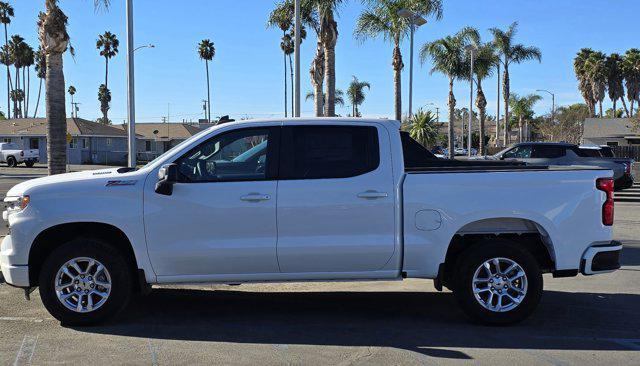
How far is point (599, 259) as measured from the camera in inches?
241

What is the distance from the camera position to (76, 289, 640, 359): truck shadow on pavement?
5750 mm

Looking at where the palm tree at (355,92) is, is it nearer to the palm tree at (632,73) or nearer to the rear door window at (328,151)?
the palm tree at (632,73)

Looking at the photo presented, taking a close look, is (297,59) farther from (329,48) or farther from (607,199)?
(607,199)

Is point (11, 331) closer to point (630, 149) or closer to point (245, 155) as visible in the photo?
point (245, 155)

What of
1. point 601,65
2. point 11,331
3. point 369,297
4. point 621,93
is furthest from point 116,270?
point 621,93

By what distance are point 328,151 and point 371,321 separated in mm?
1799

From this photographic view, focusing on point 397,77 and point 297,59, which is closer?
point 297,59

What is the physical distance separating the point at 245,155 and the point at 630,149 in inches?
1563

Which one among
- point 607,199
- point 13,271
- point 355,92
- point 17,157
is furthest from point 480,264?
point 355,92

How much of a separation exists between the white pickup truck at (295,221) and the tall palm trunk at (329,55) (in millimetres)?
15824

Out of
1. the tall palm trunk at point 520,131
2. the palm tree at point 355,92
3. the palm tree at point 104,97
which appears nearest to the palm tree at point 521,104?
the tall palm trunk at point 520,131

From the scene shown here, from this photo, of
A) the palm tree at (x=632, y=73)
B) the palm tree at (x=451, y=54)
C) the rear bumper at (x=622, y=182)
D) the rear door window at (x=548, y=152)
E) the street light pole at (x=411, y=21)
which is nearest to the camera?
the rear bumper at (x=622, y=182)

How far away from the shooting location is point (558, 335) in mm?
5945

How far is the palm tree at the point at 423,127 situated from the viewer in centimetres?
4506
